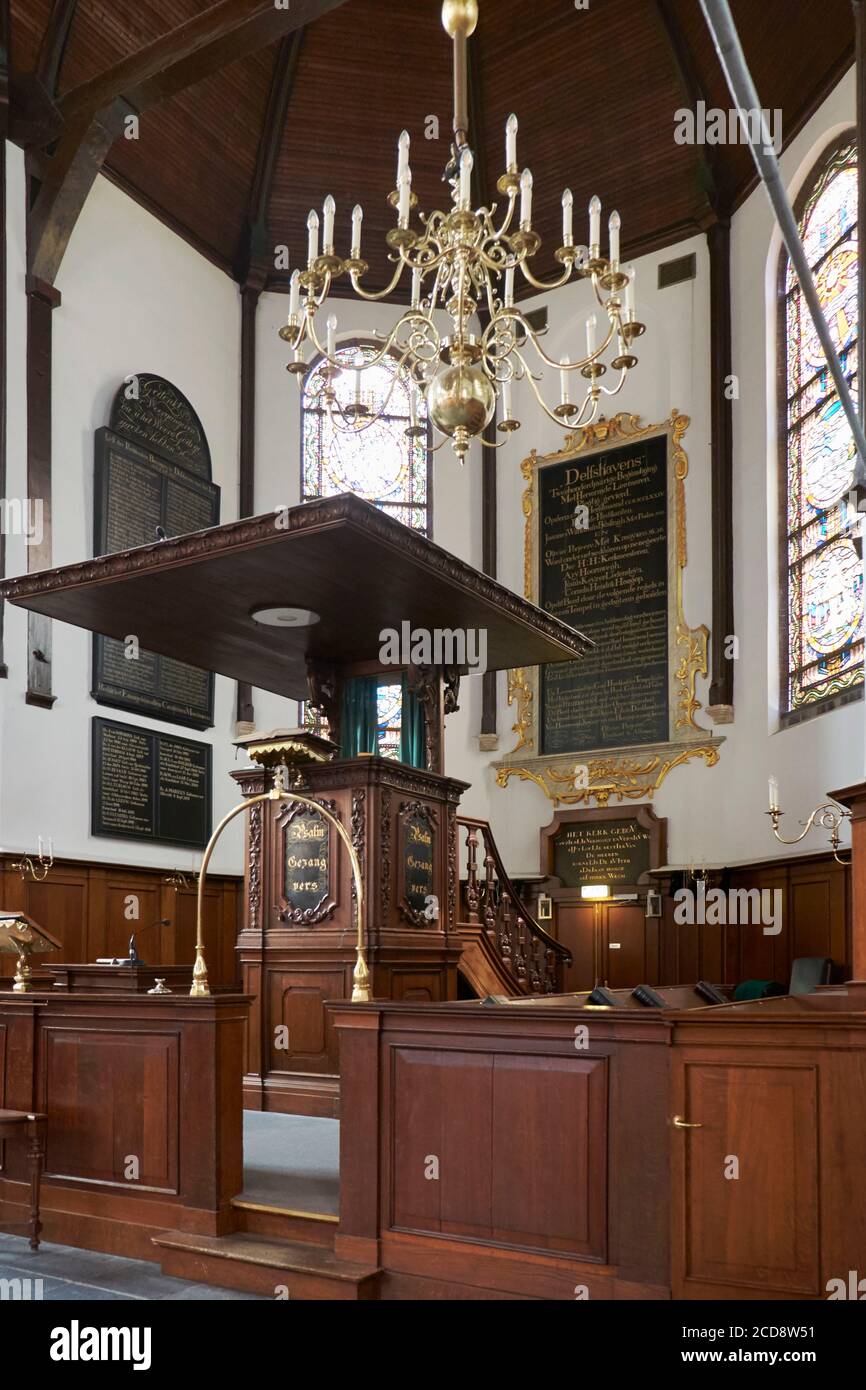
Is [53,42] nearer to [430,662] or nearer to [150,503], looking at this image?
[150,503]

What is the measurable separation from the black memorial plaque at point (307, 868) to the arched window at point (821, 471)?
17.2 feet

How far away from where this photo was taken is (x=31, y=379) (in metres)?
10.9

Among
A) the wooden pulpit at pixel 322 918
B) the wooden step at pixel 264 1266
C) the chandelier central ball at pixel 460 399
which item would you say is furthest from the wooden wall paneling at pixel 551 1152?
the chandelier central ball at pixel 460 399

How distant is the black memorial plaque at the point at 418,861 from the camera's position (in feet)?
24.5

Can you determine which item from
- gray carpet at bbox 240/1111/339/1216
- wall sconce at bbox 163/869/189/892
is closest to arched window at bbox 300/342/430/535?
wall sconce at bbox 163/869/189/892

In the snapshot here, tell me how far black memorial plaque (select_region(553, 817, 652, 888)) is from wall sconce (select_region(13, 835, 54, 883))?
5361 millimetres

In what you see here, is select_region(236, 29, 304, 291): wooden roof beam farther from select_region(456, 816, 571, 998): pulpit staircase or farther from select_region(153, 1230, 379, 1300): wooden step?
select_region(153, 1230, 379, 1300): wooden step

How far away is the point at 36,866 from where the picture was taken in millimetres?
10367

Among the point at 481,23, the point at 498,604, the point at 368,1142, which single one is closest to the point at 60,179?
A: the point at 481,23

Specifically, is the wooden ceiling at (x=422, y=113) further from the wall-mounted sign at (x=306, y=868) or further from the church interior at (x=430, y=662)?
the wall-mounted sign at (x=306, y=868)

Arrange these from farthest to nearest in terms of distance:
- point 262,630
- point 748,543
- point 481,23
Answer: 1. point 481,23
2. point 748,543
3. point 262,630
